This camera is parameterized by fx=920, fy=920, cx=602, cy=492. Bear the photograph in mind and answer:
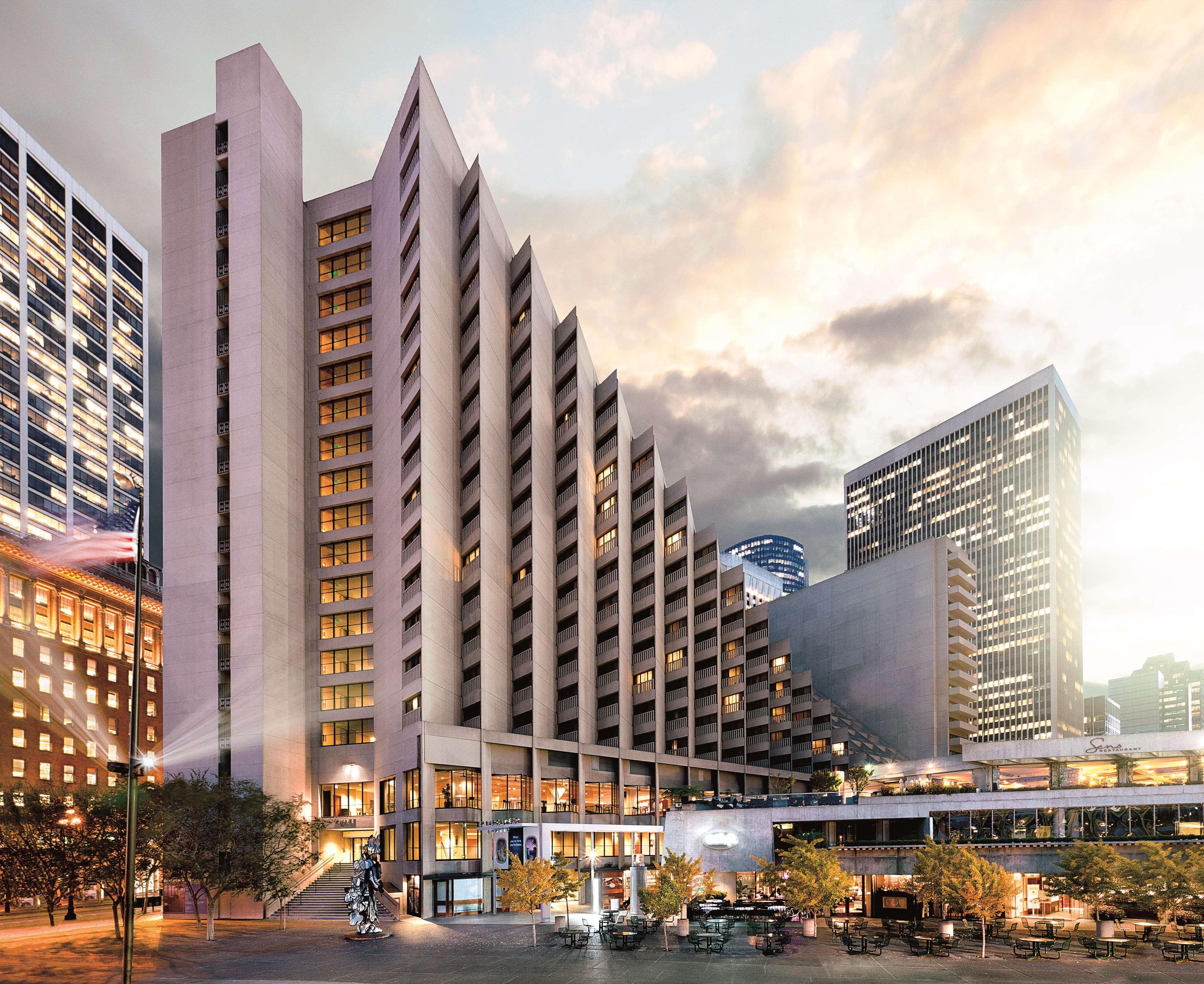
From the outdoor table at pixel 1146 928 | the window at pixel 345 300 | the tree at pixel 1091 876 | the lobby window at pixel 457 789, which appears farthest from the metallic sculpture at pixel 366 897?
the window at pixel 345 300

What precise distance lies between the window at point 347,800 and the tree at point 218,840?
15.7 meters

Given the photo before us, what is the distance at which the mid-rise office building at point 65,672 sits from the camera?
105 metres

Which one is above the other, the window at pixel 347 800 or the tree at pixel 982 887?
the tree at pixel 982 887

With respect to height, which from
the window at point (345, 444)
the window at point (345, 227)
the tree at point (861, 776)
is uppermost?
the window at point (345, 227)

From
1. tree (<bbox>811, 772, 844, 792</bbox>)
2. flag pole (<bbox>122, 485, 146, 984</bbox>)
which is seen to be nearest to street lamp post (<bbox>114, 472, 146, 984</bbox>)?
flag pole (<bbox>122, 485, 146, 984</bbox>)

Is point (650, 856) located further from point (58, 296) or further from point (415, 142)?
point (58, 296)

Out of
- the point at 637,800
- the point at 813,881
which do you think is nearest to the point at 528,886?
the point at 813,881

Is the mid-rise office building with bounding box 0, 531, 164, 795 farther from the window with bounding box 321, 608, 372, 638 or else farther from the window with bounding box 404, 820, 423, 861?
the window with bounding box 404, 820, 423, 861

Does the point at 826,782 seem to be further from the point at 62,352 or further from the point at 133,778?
the point at 62,352

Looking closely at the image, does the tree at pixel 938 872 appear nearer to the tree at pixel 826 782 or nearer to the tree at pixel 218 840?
the tree at pixel 218 840

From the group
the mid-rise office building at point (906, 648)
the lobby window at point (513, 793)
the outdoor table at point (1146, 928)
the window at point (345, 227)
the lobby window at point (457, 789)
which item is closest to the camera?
the outdoor table at point (1146, 928)

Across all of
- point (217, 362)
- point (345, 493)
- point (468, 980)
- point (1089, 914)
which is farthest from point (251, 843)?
point (1089, 914)

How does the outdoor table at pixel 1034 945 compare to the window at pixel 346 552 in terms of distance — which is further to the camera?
the window at pixel 346 552

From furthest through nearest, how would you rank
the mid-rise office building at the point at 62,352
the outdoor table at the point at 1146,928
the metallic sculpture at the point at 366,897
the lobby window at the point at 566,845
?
the mid-rise office building at the point at 62,352, the lobby window at the point at 566,845, the metallic sculpture at the point at 366,897, the outdoor table at the point at 1146,928
